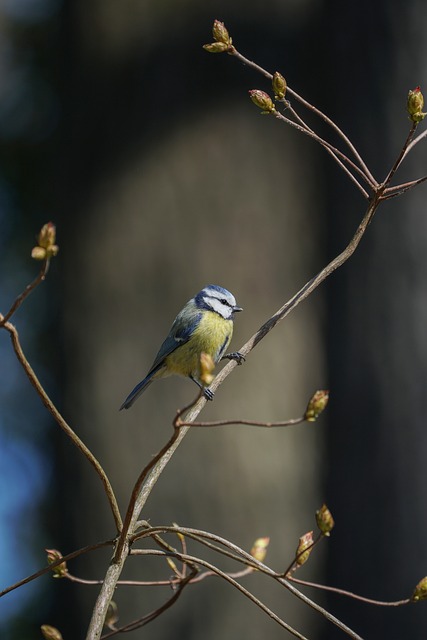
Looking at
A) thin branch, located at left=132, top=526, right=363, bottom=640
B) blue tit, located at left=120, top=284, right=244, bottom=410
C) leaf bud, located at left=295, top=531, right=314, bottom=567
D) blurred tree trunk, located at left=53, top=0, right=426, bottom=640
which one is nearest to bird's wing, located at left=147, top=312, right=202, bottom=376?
blue tit, located at left=120, top=284, right=244, bottom=410

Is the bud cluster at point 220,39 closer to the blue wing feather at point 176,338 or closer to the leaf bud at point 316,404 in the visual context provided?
the leaf bud at point 316,404

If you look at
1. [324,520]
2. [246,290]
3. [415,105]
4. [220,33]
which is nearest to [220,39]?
[220,33]

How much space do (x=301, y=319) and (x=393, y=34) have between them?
0.99 m

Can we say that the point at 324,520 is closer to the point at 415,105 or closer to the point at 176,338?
the point at 415,105

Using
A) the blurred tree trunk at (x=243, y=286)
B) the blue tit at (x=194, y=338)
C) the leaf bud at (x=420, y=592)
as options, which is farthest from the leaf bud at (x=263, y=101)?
the blurred tree trunk at (x=243, y=286)

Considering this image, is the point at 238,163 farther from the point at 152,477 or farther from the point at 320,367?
the point at 152,477

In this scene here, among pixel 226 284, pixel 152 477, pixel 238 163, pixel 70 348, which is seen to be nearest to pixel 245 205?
pixel 238 163

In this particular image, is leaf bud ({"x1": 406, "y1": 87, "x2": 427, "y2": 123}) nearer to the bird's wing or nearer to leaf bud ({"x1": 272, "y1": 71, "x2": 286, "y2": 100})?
leaf bud ({"x1": 272, "y1": 71, "x2": 286, "y2": 100})

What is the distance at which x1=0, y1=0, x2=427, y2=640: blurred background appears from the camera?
8.51 ft

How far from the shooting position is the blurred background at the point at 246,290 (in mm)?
2594

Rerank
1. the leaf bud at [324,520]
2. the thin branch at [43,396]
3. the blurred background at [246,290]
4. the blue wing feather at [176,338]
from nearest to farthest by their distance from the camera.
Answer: the thin branch at [43,396]
the leaf bud at [324,520]
the blue wing feather at [176,338]
the blurred background at [246,290]

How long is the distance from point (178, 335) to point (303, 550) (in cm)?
101

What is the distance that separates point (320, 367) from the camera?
9.36 ft

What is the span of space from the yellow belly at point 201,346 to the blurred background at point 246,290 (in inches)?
32.5
